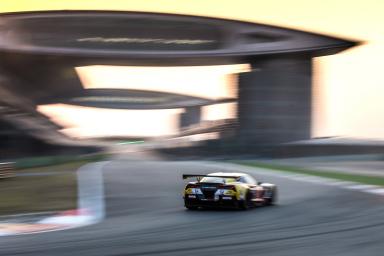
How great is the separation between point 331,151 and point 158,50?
25.2 meters

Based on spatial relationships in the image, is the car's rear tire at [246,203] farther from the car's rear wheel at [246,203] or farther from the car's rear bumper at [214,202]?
the car's rear bumper at [214,202]

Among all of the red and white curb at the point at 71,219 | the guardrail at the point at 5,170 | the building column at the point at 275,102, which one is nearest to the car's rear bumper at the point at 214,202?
the red and white curb at the point at 71,219

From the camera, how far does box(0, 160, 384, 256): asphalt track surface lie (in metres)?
7.49

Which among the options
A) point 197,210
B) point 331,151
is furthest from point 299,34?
point 197,210

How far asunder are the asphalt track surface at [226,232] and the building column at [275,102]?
56.1 m

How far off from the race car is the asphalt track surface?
23cm

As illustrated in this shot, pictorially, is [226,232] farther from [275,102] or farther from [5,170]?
[275,102]

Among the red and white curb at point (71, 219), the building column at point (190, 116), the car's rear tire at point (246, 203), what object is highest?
the building column at point (190, 116)

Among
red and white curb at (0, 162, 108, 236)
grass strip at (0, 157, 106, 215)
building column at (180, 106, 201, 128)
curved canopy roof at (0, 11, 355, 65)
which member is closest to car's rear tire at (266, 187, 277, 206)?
red and white curb at (0, 162, 108, 236)

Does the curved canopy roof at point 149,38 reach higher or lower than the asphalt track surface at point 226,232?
higher

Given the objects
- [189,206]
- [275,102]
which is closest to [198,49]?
[275,102]

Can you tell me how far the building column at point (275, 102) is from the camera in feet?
234

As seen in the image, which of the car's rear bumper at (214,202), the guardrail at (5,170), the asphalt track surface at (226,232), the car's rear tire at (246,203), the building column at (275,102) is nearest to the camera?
the asphalt track surface at (226,232)

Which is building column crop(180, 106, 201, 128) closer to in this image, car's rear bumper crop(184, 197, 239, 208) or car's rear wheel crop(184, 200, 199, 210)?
car's rear wheel crop(184, 200, 199, 210)
